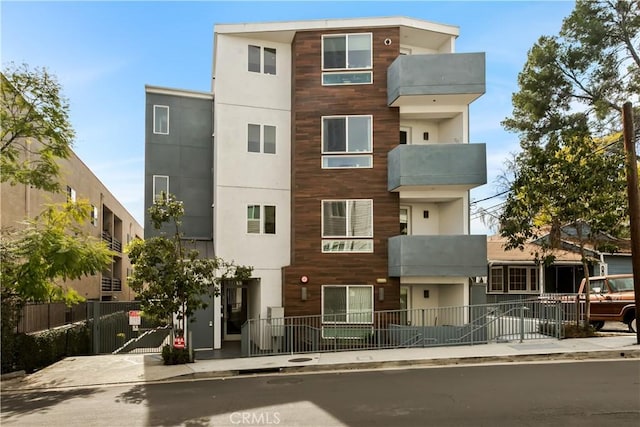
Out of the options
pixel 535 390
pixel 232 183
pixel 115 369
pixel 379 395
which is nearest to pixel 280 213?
pixel 232 183

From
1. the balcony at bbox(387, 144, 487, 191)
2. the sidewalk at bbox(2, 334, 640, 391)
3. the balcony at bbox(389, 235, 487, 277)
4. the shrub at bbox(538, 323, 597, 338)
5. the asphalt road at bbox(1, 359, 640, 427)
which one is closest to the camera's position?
the asphalt road at bbox(1, 359, 640, 427)

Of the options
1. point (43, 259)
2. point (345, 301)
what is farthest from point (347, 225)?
point (43, 259)

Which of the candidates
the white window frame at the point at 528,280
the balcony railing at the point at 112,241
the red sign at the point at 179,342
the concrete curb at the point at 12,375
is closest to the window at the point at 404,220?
the red sign at the point at 179,342

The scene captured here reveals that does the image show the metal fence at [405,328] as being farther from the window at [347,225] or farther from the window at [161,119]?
the window at [161,119]

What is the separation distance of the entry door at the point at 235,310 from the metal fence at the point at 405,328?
104 inches

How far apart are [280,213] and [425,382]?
961cm

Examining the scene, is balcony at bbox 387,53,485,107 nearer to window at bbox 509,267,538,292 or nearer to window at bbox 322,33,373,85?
window at bbox 322,33,373,85

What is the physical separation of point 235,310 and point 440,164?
9772mm

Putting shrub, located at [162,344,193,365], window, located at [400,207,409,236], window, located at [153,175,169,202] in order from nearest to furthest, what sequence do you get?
shrub, located at [162,344,193,365]
window, located at [400,207,409,236]
window, located at [153,175,169,202]

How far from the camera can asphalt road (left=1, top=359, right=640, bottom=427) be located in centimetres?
807

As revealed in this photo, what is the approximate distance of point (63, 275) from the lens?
1312 centimetres

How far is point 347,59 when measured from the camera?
18719mm

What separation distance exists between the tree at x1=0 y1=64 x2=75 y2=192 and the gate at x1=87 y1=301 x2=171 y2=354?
523 cm

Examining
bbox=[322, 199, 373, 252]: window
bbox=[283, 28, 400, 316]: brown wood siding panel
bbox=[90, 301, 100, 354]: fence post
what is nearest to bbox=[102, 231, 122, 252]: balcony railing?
bbox=[90, 301, 100, 354]: fence post
